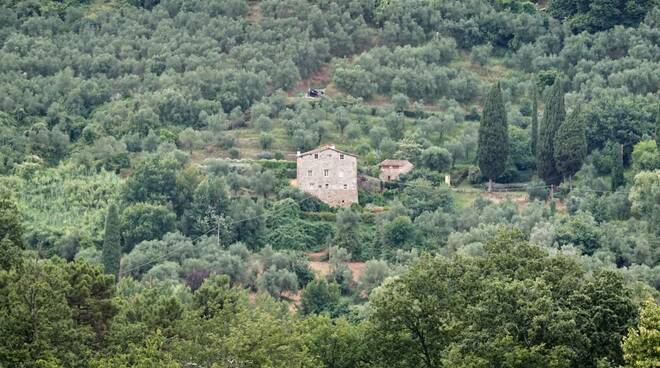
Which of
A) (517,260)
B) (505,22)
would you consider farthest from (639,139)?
(517,260)

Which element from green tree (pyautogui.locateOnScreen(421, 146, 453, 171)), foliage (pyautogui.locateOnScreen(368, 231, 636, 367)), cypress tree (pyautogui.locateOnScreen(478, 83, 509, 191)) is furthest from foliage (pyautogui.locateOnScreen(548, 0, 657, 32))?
foliage (pyautogui.locateOnScreen(368, 231, 636, 367))

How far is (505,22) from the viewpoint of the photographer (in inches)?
3445

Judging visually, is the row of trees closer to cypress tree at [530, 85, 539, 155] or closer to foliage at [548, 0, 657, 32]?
cypress tree at [530, 85, 539, 155]

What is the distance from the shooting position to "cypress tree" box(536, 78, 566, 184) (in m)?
70.9

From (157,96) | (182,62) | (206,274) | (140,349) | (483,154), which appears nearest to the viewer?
(140,349)

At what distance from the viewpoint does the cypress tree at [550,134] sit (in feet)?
233

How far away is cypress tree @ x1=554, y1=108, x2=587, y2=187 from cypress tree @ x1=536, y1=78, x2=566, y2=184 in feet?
1.40

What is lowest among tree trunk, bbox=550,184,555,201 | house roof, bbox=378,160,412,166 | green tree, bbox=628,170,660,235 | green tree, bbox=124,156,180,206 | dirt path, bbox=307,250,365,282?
dirt path, bbox=307,250,365,282

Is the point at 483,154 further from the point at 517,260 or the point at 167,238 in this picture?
the point at 517,260

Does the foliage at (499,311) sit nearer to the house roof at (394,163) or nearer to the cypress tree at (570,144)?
the cypress tree at (570,144)

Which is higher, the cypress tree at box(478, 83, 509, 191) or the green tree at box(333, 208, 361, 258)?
the cypress tree at box(478, 83, 509, 191)

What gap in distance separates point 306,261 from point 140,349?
24027 millimetres

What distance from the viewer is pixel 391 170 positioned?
237 ft

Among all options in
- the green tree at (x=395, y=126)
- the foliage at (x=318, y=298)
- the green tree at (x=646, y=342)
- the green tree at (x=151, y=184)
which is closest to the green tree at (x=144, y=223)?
the green tree at (x=151, y=184)
